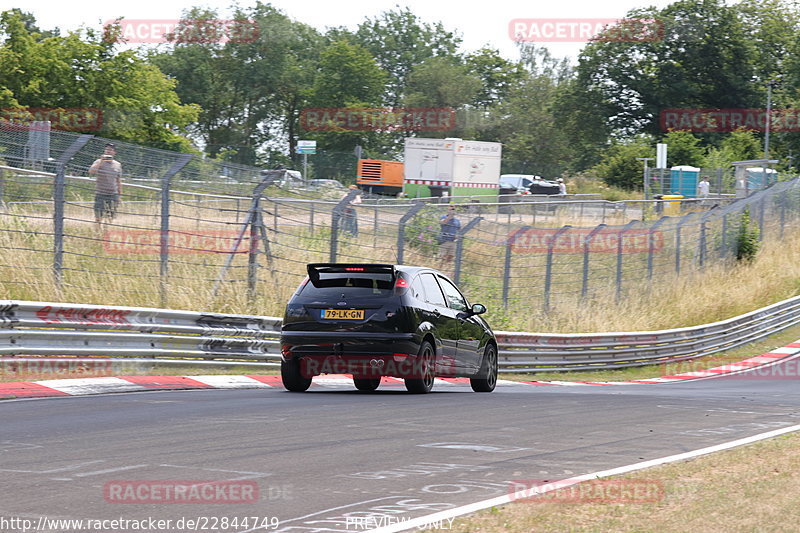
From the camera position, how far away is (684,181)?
57.2m

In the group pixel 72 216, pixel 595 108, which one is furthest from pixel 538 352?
pixel 595 108

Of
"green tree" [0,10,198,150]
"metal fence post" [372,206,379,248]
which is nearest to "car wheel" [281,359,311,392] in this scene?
"metal fence post" [372,206,379,248]

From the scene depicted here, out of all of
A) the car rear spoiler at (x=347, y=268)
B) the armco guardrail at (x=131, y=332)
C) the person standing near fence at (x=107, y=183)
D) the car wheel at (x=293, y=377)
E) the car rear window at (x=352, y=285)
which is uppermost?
the person standing near fence at (x=107, y=183)

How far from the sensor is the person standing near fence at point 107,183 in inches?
616

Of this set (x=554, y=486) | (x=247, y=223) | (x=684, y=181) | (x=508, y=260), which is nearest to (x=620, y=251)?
(x=508, y=260)

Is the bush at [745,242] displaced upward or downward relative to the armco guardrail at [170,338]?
upward

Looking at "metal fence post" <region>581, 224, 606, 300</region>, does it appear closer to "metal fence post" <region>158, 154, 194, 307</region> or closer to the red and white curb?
the red and white curb

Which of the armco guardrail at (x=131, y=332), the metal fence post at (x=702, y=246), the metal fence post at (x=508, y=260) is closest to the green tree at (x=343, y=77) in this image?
the metal fence post at (x=702, y=246)

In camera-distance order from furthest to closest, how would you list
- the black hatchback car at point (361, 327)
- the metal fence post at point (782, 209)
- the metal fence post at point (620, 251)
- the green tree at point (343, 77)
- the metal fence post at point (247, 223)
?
the green tree at point (343, 77)
the metal fence post at point (782, 209)
the metal fence post at point (620, 251)
the metal fence post at point (247, 223)
the black hatchback car at point (361, 327)

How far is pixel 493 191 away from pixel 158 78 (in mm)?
23656

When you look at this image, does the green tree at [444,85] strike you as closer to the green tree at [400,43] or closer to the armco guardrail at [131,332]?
the green tree at [400,43]

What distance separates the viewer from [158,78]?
2719 inches

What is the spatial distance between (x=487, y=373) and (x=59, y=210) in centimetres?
611

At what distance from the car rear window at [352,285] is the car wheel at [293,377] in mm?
856
